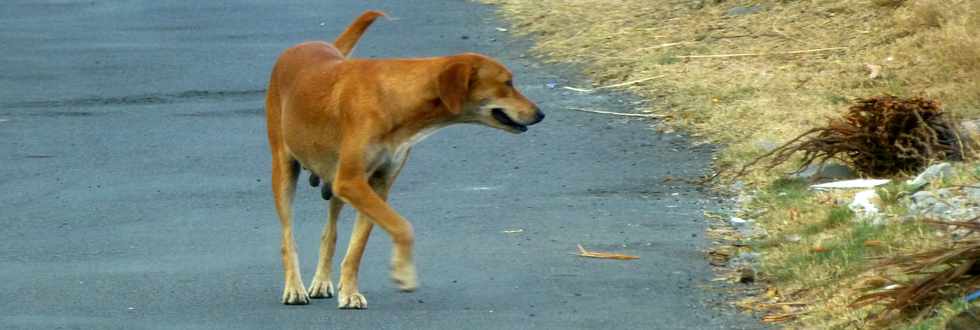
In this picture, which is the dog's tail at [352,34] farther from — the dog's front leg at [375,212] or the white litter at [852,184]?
the white litter at [852,184]

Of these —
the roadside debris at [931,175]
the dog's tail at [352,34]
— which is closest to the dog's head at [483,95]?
the dog's tail at [352,34]

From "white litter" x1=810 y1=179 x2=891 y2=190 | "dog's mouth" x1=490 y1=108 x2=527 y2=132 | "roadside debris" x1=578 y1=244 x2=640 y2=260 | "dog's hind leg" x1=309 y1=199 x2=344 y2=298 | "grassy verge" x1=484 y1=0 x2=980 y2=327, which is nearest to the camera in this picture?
"dog's mouth" x1=490 y1=108 x2=527 y2=132

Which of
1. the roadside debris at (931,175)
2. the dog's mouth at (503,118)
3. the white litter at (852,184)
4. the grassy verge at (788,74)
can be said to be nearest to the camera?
the dog's mouth at (503,118)

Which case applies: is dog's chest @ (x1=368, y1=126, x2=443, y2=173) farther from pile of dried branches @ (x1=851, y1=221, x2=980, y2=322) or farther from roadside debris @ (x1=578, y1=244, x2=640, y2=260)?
pile of dried branches @ (x1=851, y1=221, x2=980, y2=322)

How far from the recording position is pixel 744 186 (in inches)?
389

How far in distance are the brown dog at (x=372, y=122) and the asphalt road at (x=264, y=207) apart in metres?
0.28

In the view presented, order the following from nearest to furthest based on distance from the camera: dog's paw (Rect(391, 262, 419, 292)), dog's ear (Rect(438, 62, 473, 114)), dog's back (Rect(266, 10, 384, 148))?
dog's paw (Rect(391, 262, 419, 292))
dog's ear (Rect(438, 62, 473, 114))
dog's back (Rect(266, 10, 384, 148))

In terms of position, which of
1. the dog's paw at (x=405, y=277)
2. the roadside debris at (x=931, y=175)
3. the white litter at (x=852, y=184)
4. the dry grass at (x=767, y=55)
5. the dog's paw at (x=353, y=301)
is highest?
the dog's paw at (x=405, y=277)

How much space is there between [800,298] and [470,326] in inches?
54.3

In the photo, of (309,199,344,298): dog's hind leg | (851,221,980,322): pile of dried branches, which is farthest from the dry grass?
(851,221,980,322): pile of dried branches

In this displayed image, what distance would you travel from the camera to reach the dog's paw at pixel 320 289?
26.3 feet

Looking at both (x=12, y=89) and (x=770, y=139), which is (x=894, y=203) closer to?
(x=770, y=139)

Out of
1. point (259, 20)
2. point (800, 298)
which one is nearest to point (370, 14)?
point (800, 298)

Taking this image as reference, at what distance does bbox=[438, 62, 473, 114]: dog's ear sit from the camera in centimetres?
746
